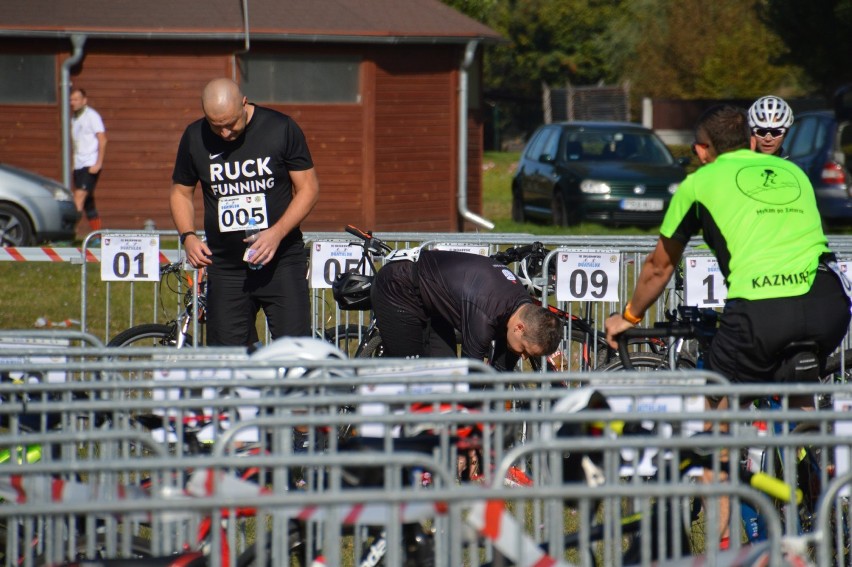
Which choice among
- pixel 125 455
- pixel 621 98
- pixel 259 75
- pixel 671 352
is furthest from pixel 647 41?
pixel 125 455

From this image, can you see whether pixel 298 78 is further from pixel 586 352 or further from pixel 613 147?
pixel 586 352

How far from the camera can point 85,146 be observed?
57.7 ft

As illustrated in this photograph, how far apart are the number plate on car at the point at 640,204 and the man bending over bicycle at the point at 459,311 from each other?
1215 centimetres

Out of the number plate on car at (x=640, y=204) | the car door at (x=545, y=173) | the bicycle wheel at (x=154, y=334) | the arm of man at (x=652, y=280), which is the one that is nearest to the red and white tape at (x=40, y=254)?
the bicycle wheel at (x=154, y=334)

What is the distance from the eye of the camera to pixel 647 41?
→ 4869cm

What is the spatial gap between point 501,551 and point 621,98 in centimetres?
4737

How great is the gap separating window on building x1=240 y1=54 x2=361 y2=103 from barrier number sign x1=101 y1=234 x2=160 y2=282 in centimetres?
1120

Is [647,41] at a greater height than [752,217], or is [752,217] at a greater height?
[647,41]

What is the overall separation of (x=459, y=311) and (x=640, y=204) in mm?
12872

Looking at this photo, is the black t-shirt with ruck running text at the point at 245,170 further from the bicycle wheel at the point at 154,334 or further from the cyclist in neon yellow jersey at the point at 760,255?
the cyclist in neon yellow jersey at the point at 760,255

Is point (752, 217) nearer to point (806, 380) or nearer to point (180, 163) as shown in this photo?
point (806, 380)

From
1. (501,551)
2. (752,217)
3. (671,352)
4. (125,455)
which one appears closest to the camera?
(501,551)

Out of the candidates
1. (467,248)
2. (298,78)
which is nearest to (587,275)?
(467,248)

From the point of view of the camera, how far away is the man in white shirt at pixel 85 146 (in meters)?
17.5
